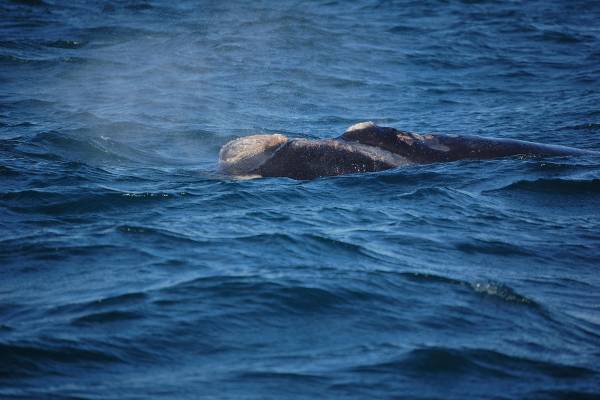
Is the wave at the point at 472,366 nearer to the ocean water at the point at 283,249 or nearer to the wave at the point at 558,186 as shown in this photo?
the ocean water at the point at 283,249

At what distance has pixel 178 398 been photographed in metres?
4.58

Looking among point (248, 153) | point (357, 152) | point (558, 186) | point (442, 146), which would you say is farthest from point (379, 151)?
point (558, 186)

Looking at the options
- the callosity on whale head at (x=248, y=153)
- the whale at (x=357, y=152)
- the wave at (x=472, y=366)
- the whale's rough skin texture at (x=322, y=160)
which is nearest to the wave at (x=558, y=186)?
the whale at (x=357, y=152)

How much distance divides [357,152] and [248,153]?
1.38m

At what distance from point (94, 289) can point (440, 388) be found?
2.71m

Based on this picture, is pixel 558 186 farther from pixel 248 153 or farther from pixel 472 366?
pixel 472 366

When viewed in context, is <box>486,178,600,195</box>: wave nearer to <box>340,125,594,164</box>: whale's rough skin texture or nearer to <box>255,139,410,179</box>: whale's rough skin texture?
<box>340,125,594,164</box>: whale's rough skin texture

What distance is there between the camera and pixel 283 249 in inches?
282

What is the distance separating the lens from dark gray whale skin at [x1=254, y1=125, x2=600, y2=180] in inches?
384

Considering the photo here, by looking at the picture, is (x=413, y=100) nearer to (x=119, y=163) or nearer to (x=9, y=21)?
(x=119, y=163)

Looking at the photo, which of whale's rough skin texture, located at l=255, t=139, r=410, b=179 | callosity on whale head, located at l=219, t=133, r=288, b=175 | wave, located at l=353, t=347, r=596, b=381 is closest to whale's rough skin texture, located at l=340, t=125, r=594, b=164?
whale's rough skin texture, located at l=255, t=139, r=410, b=179

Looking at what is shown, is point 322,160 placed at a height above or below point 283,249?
above

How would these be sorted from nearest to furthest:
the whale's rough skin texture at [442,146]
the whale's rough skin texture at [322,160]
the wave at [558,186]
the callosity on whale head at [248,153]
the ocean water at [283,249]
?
the ocean water at [283,249] < the wave at [558,186] < the whale's rough skin texture at [322,160] < the callosity on whale head at [248,153] < the whale's rough skin texture at [442,146]

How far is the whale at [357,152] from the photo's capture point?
32.0 feet
